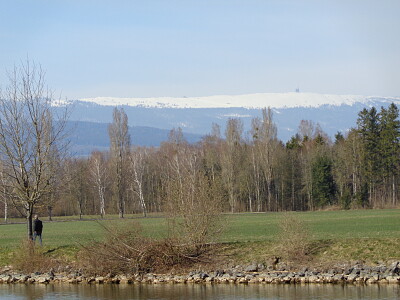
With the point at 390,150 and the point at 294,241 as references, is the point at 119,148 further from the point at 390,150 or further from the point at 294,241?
the point at 294,241

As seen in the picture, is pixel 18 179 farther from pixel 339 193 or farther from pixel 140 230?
pixel 339 193

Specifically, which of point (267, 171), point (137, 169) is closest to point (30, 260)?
point (267, 171)

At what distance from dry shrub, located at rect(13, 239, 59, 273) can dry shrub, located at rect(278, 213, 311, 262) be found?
12.8 m

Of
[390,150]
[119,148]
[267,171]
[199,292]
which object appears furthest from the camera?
[119,148]

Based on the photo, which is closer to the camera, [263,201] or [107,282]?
[107,282]

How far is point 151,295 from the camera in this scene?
32.4 metres

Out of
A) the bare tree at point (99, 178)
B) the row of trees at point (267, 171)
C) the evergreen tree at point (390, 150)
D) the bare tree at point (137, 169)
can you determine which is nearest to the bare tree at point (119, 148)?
the row of trees at point (267, 171)

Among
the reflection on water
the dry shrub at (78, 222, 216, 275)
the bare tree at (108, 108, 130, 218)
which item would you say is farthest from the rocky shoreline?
the bare tree at (108, 108, 130, 218)

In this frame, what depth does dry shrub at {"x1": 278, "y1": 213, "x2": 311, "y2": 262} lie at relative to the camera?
120 ft

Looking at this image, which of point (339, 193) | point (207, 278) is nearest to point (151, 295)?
point (207, 278)

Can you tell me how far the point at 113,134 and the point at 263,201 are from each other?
2649 centimetres

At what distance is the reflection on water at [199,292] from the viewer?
3064 cm

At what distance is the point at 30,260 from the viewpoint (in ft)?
132

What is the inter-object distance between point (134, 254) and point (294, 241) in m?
8.31
